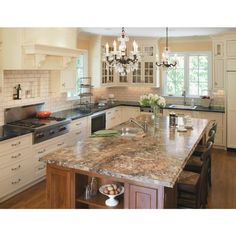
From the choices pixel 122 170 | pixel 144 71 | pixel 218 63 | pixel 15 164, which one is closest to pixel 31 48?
pixel 15 164

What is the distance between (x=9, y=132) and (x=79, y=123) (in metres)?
1.68

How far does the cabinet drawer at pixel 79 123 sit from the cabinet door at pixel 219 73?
3099mm

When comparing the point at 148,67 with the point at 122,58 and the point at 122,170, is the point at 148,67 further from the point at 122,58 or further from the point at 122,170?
the point at 122,170

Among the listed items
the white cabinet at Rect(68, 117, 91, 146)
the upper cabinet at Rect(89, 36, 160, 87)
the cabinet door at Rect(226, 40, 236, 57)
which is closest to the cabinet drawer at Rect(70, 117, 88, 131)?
the white cabinet at Rect(68, 117, 91, 146)

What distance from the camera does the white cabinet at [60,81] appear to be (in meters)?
4.98

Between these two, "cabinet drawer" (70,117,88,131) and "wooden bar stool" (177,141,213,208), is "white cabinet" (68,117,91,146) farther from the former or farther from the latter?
"wooden bar stool" (177,141,213,208)

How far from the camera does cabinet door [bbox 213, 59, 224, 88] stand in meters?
6.11

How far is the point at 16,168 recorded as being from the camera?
370 centimetres
